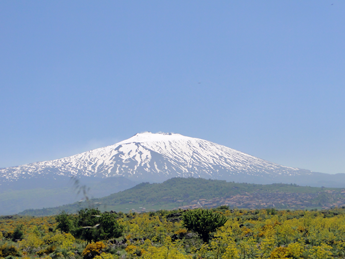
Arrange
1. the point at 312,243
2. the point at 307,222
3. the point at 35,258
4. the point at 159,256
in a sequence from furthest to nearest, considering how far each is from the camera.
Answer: the point at 307,222 → the point at 35,258 → the point at 312,243 → the point at 159,256

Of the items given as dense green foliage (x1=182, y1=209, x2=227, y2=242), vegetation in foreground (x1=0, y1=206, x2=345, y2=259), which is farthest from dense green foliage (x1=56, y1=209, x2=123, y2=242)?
dense green foliage (x1=182, y1=209, x2=227, y2=242)

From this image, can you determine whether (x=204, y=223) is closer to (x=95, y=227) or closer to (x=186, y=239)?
(x=186, y=239)

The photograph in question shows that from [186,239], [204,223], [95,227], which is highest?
[95,227]

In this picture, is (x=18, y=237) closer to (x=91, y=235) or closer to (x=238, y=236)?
(x=91, y=235)

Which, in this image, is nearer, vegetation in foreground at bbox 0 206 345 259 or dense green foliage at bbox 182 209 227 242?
vegetation in foreground at bbox 0 206 345 259

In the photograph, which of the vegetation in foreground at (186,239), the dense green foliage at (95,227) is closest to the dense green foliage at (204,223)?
the vegetation in foreground at (186,239)

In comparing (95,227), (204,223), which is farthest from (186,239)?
(95,227)

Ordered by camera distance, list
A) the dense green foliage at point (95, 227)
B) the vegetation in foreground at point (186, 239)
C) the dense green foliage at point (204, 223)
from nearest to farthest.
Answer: the vegetation in foreground at point (186, 239) → the dense green foliage at point (204, 223) → the dense green foliage at point (95, 227)

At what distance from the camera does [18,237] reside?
33.5m

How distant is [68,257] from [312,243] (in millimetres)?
18248

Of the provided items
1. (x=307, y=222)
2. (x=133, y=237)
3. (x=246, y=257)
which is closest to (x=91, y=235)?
(x=133, y=237)

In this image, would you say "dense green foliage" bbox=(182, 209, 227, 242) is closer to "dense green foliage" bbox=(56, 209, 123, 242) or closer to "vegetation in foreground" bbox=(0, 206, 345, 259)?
"vegetation in foreground" bbox=(0, 206, 345, 259)

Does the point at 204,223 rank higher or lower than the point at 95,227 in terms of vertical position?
lower

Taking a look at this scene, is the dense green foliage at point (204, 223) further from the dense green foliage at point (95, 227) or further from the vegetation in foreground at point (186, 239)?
the dense green foliage at point (95, 227)
